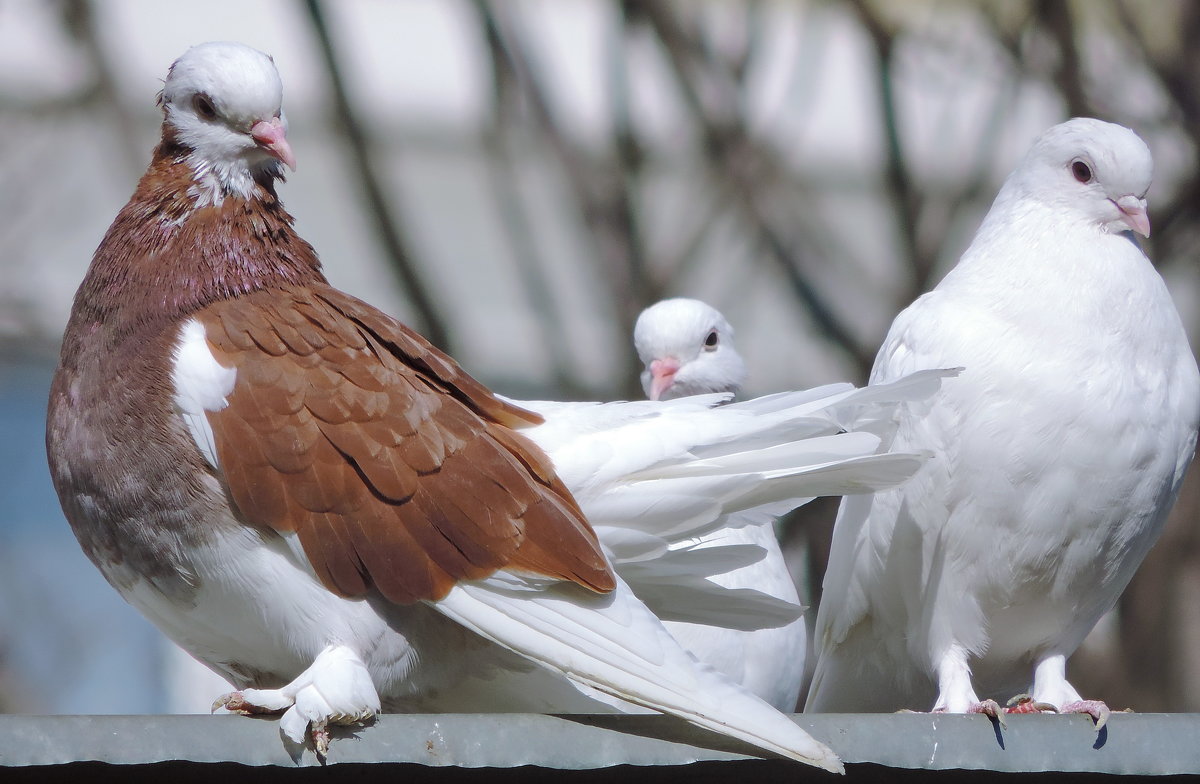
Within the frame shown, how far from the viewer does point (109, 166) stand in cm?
791

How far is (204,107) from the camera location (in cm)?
309

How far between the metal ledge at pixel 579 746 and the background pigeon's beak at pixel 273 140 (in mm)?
1195

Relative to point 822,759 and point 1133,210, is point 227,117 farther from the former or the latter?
point 1133,210

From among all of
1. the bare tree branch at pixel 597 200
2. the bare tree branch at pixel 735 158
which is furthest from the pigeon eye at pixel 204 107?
the bare tree branch at pixel 735 158

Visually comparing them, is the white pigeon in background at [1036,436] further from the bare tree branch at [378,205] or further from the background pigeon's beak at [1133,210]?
the bare tree branch at [378,205]

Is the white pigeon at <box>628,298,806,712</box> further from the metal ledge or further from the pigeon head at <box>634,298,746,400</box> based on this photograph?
the metal ledge

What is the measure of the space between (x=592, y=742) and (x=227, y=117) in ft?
→ 5.09

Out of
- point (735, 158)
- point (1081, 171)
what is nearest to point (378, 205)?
point (735, 158)

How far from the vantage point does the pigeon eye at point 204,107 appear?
3.07 meters

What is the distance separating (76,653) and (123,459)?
17.3 ft

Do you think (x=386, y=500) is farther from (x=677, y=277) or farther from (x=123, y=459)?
(x=677, y=277)

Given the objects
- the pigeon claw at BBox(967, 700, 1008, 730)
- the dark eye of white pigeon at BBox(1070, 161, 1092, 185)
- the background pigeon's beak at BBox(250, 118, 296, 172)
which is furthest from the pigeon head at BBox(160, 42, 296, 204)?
the dark eye of white pigeon at BBox(1070, 161, 1092, 185)

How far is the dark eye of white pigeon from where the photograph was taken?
369 centimetres

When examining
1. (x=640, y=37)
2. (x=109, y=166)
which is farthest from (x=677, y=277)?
(x=109, y=166)
